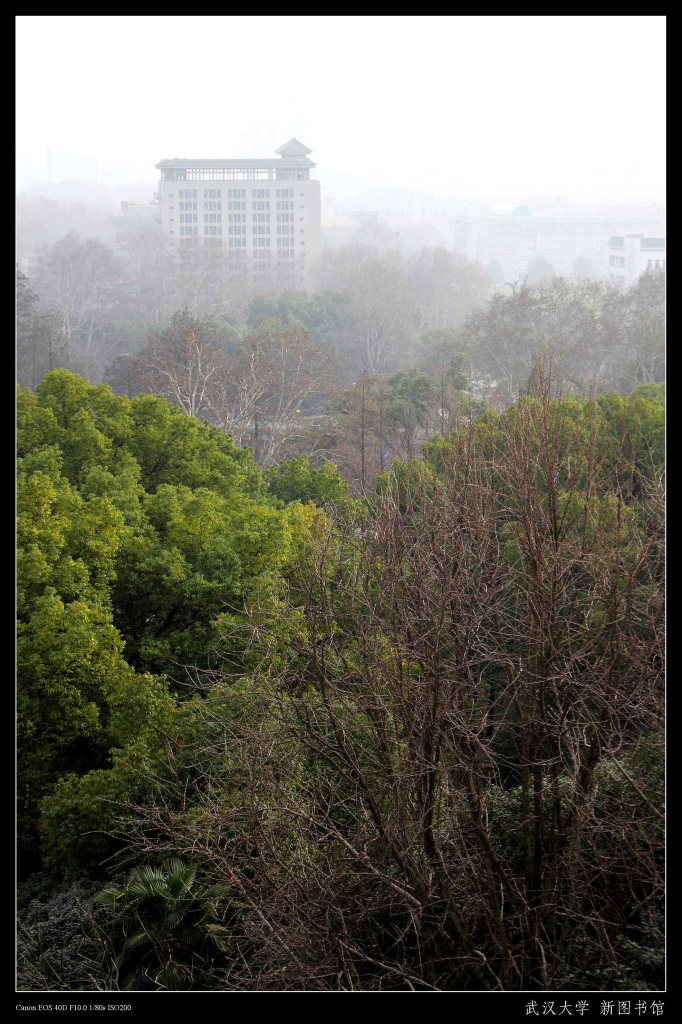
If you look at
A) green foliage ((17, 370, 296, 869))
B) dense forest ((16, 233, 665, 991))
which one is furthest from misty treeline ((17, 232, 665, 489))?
dense forest ((16, 233, 665, 991))

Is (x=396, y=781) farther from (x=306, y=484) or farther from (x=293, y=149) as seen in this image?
(x=293, y=149)

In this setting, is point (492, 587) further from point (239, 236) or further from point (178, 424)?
point (239, 236)

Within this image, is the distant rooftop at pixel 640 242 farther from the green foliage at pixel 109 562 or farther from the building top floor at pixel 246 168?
the green foliage at pixel 109 562

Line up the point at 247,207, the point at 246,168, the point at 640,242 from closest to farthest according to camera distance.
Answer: the point at 246,168, the point at 247,207, the point at 640,242

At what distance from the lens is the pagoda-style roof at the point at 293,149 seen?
10.7 m

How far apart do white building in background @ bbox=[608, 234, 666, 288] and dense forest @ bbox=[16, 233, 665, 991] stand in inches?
276

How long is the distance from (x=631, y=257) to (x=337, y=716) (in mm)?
17423

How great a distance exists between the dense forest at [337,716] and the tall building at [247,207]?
4.14 meters

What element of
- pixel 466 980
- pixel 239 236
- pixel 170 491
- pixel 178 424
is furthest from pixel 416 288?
pixel 466 980

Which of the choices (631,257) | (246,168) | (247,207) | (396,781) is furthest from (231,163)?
(396,781)

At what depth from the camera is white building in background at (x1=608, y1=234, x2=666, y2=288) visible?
17467 mm

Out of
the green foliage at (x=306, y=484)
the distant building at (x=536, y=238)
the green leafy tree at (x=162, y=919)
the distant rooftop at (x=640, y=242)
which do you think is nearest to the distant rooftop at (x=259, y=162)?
the green foliage at (x=306, y=484)

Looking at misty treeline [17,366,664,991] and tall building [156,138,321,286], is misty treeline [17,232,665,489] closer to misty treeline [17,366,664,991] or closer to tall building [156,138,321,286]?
tall building [156,138,321,286]

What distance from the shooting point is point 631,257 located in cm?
1953
